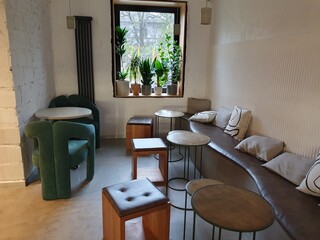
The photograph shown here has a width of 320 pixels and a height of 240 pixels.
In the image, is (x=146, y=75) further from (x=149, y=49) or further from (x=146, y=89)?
(x=149, y=49)

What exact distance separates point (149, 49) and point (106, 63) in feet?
2.83

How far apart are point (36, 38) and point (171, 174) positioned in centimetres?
248

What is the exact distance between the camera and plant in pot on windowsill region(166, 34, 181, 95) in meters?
4.44

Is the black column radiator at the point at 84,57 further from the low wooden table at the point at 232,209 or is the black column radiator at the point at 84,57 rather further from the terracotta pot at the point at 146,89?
the low wooden table at the point at 232,209

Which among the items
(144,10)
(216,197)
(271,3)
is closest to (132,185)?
(216,197)

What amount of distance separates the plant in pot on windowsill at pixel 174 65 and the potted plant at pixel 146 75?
0.37 metres

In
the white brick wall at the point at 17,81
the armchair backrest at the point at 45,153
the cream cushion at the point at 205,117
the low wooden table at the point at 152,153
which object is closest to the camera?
the armchair backrest at the point at 45,153

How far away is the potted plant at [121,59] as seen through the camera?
4.20 m

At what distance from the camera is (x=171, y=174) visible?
3168 mm

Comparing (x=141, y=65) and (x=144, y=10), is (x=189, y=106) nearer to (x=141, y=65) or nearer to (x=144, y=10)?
(x=141, y=65)

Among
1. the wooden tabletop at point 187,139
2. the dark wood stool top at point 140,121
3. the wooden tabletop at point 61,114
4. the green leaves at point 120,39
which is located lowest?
the dark wood stool top at point 140,121

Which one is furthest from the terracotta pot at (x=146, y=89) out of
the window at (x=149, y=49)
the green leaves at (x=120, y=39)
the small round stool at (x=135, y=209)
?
the small round stool at (x=135, y=209)

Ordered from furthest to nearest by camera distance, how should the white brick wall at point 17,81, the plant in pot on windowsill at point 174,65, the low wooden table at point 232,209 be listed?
the plant in pot on windowsill at point 174,65
the white brick wall at point 17,81
the low wooden table at point 232,209

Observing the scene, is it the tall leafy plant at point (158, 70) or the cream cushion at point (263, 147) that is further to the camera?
the tall leafy plant at point (158, 70)
